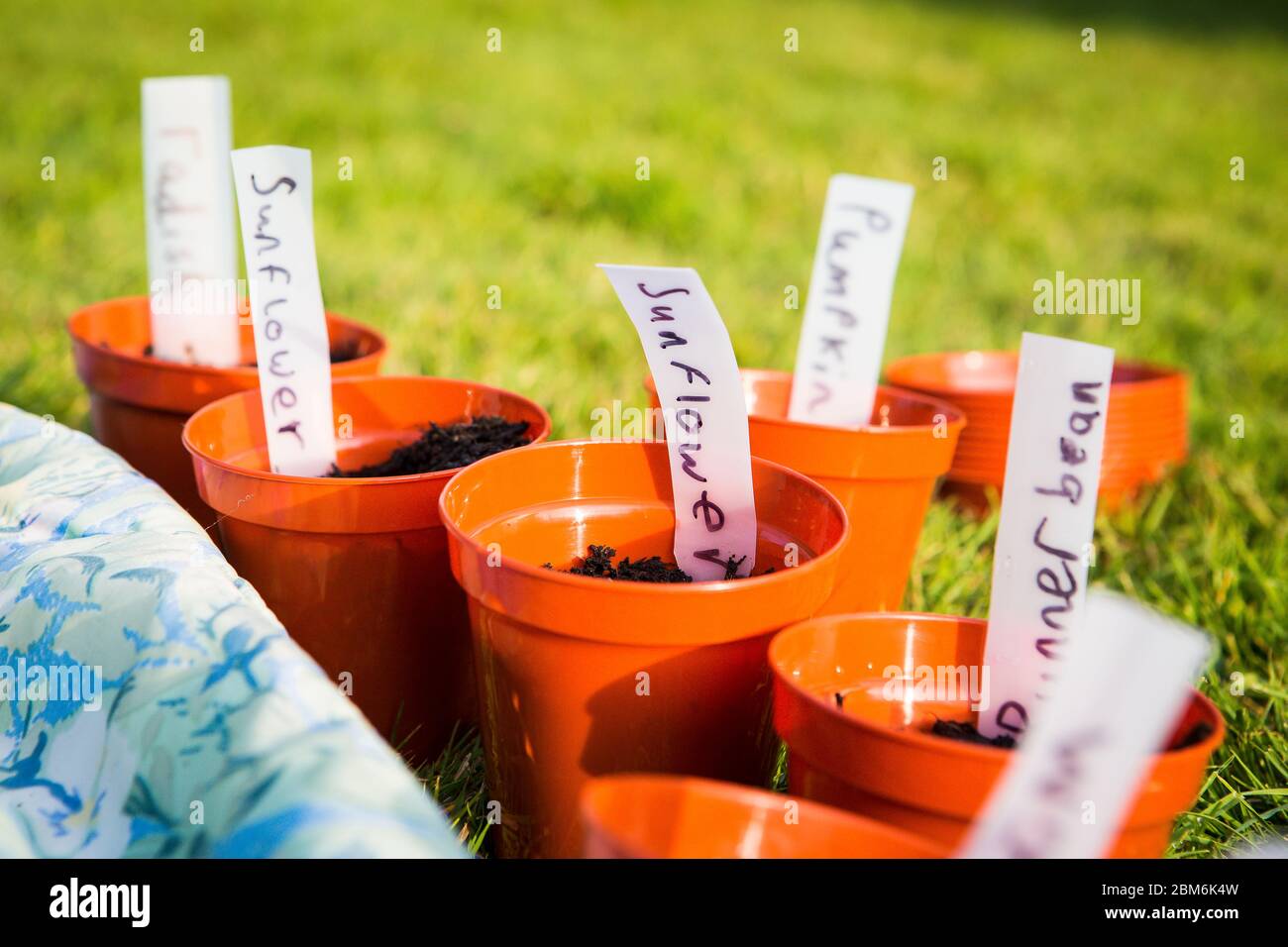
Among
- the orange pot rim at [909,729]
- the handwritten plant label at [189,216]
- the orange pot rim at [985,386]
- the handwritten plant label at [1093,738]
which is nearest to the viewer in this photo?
the handwritten plant label at [1093,738]

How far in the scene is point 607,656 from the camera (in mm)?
784

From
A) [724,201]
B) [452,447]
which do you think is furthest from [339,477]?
[724,201]

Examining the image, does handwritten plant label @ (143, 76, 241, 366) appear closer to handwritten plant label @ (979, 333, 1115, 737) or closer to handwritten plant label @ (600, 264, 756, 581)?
handwritten plant label @ (600, 264, 756, 581)

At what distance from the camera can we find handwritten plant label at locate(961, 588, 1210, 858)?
1.82 ft

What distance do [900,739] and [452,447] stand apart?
22.6 inches

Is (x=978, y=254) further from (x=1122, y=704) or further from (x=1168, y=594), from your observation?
(x=1122, y=704)

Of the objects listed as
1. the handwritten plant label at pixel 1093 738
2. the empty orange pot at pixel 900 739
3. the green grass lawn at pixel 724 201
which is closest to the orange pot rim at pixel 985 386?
the green grass lawn at pixel 724 201

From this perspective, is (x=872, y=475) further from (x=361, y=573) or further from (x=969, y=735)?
(x=361, y=573)

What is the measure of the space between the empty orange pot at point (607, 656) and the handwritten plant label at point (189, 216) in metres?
0.60

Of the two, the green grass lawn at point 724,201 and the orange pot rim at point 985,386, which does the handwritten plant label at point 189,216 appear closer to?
the green grass lawn at point 724,201

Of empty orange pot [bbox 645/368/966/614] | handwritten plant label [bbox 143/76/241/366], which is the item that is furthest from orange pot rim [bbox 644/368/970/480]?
handwritten plant label [bbox 143/76/241/366]

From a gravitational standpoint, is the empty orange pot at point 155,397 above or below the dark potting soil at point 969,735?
above

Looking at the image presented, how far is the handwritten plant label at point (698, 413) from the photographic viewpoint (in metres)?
0.87
